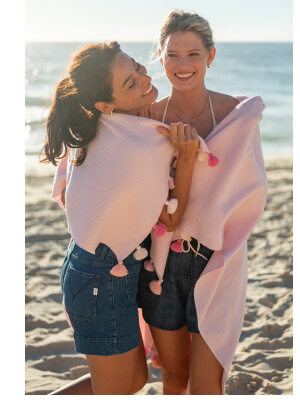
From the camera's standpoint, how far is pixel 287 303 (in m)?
4.79

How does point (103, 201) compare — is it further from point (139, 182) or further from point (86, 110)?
point (86, 110)

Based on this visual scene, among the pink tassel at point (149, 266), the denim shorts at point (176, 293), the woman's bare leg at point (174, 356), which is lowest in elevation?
the woman's bare leg at point (174, 356)

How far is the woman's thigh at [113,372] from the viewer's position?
8.12ft

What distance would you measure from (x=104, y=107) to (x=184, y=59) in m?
0.53

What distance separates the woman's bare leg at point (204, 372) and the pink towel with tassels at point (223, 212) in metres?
0.04

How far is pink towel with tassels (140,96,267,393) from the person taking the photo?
2.57 metres

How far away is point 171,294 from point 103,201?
0.69 metres

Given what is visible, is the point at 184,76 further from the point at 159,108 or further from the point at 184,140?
the point at 184,140

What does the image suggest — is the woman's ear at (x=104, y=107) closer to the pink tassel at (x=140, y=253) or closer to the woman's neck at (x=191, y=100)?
the woman's neck at (x=191, y=100)

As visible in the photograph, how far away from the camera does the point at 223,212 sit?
260 cm

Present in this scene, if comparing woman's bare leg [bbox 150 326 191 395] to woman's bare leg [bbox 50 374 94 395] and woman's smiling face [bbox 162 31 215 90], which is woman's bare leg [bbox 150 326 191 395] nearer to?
woman's bare leg [bbox 50 374 94 395]

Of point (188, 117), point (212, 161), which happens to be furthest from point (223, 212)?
point (188, 117)

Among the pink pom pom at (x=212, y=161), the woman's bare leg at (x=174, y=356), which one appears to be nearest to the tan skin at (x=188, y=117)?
the woman's bare leg at (x=174, y=356)
